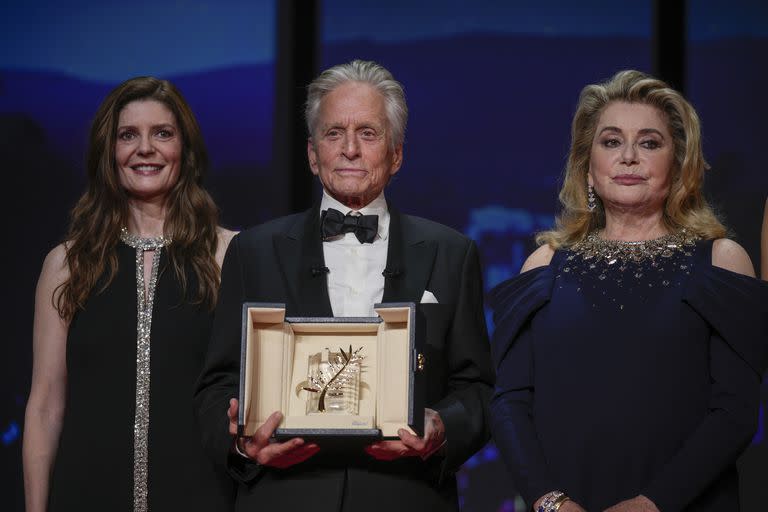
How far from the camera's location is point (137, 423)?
343 cm

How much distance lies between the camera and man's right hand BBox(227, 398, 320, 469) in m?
2.81

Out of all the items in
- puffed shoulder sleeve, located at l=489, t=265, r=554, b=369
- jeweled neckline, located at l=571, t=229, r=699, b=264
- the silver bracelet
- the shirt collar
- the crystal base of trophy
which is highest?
the shirt collar

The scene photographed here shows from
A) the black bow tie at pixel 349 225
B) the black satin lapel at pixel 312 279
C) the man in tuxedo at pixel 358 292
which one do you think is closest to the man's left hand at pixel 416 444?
the man in tuxedo at pixel 358 292

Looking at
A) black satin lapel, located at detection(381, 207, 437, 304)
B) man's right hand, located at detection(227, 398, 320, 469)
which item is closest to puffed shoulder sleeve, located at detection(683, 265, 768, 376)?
black satin lapel, located at detection(381, 207, 437, 304)

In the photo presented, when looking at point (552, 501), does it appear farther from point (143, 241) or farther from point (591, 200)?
point (143, 241)

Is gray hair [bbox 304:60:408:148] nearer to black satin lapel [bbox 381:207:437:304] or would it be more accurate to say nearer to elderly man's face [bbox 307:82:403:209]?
elderly man's face [bbox 307:82:403:209]

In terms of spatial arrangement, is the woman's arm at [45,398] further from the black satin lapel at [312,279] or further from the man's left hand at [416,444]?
the man's left hand at [416,444]

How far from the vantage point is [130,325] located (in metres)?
3.50

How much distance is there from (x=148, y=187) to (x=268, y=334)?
0.93 m

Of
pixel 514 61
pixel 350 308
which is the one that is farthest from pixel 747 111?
pixel 350 308

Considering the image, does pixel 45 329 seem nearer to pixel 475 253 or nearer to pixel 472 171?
pixel 475 253

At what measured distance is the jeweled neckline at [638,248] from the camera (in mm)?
3119

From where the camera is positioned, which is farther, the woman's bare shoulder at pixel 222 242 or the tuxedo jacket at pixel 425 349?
the woman's bare shoulder at pixel 222 242

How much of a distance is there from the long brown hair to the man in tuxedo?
370 millimetres
